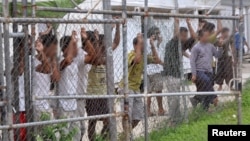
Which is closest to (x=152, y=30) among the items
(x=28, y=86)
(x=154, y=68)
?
(x=154, y=68)

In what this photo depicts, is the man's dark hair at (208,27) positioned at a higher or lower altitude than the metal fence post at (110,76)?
higher

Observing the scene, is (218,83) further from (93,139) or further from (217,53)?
(93,139)

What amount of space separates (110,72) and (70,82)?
56 centimetres

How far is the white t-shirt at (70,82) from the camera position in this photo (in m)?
6.85

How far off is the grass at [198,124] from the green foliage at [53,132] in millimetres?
1774

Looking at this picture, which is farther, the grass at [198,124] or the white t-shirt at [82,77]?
the grass at [198,124]

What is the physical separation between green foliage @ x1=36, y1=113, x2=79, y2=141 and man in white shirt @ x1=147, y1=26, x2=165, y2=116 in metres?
1.92

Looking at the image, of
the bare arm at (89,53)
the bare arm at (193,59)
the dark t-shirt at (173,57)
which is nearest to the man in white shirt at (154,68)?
the dark t-shirt at (173,57)

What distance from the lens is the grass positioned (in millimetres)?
8336

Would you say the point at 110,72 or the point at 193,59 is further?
the point at 193,59

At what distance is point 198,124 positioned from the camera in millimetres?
9000

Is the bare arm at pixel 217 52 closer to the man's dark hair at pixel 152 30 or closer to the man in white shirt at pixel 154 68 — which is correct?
the man in white shirt at pixel 154 68

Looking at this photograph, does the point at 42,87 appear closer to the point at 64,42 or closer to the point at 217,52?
the point at 64,42

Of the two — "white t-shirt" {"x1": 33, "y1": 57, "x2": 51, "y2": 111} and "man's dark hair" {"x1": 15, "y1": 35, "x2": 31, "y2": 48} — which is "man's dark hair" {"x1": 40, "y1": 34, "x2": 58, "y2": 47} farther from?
"white t-shirt" {"x1": 33, "y1": 57, "x2": 51, "y2": 111}
